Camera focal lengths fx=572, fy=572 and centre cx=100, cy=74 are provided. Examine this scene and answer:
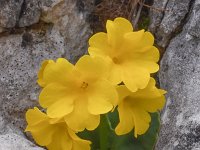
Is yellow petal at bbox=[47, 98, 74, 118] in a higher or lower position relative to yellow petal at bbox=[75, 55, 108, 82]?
lower

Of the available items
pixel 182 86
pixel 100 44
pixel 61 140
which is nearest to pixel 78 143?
pixel 61 140

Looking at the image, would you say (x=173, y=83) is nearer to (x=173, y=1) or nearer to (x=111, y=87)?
(x=173, y=1)

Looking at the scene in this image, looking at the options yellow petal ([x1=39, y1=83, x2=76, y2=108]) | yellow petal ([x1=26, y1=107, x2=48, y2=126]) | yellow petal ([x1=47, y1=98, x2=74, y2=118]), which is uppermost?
yellow petal ([x1=39, y1=83, x2=76, y2=108])

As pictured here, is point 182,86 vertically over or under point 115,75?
under

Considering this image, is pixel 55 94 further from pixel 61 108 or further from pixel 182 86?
pixel 182 86

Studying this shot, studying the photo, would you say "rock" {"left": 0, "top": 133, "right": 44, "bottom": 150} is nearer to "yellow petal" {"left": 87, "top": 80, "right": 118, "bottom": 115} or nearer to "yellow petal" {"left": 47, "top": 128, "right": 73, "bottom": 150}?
"yellow petal" {"left": 47, "top": 128, "right": 73, "bottom": 150}

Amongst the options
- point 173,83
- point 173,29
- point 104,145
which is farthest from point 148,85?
point 173,29

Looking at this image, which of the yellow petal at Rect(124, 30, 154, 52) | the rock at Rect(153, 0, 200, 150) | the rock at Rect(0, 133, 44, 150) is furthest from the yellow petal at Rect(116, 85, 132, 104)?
the rock at Rect(0, 133, 44, 150)
